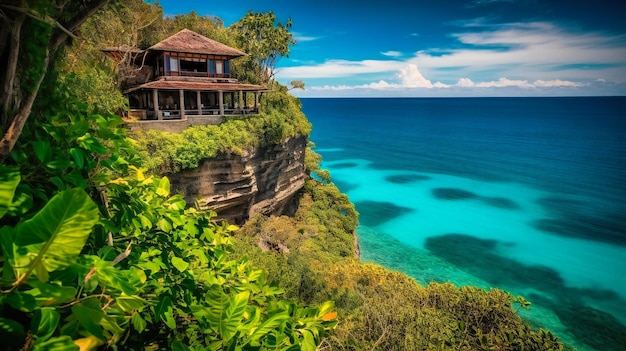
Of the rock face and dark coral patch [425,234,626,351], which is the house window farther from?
dark coral patch [425,234,626,351]

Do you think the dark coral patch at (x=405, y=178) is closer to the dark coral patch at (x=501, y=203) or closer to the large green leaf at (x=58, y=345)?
the dark coral patch at (x=501, y=203)

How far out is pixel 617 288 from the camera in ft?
76.8

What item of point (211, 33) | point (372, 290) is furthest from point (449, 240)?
point (211, 33)

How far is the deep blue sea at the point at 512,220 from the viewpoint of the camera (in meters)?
22.3

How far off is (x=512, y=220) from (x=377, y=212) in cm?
1383

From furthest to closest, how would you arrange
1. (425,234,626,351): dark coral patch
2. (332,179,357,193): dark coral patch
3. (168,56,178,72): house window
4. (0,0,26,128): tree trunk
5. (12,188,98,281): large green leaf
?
(332,179,357,193): dark coral patch < (168,56,178,72): house window < (425,234,626,351): dark coral patch < (0,0,26,128): tree trunk < (12,188,98,281): large green leaf

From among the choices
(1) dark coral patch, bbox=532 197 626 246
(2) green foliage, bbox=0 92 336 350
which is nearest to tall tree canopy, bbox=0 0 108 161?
(2) green foliage, bbox=0 92 336 350

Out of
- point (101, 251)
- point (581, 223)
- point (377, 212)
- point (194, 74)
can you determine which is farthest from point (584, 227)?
point (101, 251)

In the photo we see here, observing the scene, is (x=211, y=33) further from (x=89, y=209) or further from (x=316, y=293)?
(x=89, y=209)

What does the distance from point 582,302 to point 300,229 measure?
735 inches

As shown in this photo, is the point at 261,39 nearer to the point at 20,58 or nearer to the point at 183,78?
the point at 183,78

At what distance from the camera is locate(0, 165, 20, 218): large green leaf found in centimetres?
124

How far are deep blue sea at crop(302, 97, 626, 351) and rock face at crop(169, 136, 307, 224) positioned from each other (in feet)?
29.1

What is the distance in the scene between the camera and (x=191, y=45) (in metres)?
21.2
